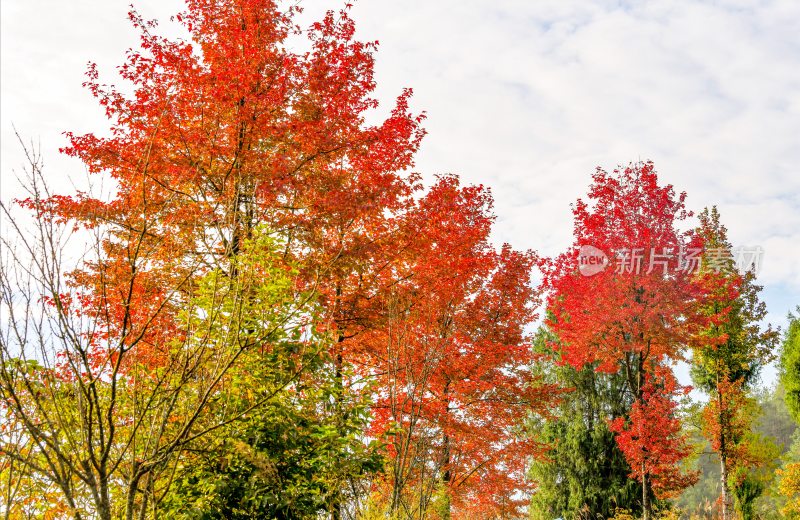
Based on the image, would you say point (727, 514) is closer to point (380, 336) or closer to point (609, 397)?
point (609, 397)

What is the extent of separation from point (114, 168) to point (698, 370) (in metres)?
18.2

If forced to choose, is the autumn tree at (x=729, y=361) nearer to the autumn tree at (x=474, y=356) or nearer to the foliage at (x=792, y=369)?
the foliage at (x=792, y=369)

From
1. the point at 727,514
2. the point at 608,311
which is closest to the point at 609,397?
the point at 727,514

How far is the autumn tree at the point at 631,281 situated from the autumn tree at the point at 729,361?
3355mm

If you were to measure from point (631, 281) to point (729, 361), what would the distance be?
628cm

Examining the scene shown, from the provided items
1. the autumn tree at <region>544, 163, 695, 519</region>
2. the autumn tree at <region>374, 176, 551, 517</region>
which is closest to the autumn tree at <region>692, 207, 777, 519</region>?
the autumn tree at <region>544, 163, 695, 519</region>

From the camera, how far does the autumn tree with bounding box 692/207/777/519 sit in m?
18.0

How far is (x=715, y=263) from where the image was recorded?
64.3 feet

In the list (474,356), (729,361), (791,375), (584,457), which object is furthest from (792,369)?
(474,356)

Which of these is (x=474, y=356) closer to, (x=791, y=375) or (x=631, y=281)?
(x=631, y=281)

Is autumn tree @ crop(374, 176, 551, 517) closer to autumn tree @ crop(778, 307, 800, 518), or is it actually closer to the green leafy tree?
the green leafy tree

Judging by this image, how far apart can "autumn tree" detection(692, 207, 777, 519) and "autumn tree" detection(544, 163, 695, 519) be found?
336 cm

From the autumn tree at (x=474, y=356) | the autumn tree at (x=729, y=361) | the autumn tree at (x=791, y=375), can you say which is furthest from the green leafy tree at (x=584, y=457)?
the autumn tree at (x=474, y=356)

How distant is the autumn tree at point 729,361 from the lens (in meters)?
18.0
